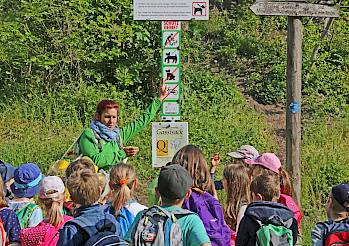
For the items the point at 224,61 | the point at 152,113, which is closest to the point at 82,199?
the point at 152,113

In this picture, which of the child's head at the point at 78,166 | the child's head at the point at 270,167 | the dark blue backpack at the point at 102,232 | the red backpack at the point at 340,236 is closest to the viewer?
the dark blue backpack at the point at 102,232

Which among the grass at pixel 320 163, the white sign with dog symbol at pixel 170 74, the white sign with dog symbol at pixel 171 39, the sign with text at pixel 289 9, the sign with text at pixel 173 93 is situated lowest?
the grass at pixel 320 163

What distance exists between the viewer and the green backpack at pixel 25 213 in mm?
5465

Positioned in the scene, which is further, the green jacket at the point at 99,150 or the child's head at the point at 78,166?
the green jacket at the point at 99,150

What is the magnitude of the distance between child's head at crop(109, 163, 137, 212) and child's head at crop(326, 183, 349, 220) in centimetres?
158

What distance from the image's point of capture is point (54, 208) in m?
5.21

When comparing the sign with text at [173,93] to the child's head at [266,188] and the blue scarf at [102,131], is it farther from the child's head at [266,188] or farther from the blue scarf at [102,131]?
the child's head at [266,188]

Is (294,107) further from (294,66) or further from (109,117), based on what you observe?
(109,117)

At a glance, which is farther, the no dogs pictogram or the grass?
the grass

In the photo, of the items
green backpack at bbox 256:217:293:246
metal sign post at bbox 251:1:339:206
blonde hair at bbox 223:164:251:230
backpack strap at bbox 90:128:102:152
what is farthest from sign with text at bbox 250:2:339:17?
green backpack at bbox 256:217:293:246

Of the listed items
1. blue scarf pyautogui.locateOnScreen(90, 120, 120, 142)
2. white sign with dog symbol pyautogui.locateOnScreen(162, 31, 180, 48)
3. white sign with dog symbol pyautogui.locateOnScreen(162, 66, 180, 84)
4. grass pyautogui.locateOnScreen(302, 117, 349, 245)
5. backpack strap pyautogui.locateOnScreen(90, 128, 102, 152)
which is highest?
white sign with dog symbol pyautogui.locateOnScreen(162, 31, 180, 48)

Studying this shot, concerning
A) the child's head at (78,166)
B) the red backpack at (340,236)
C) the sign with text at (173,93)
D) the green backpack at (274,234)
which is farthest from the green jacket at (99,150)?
the red backpack at (340,236)

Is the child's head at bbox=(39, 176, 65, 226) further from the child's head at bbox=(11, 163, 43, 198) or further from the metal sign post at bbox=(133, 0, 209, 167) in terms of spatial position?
the metal sign post at bbox=(133, 0, 209, 167)

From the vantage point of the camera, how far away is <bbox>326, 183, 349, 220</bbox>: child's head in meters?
5.11
